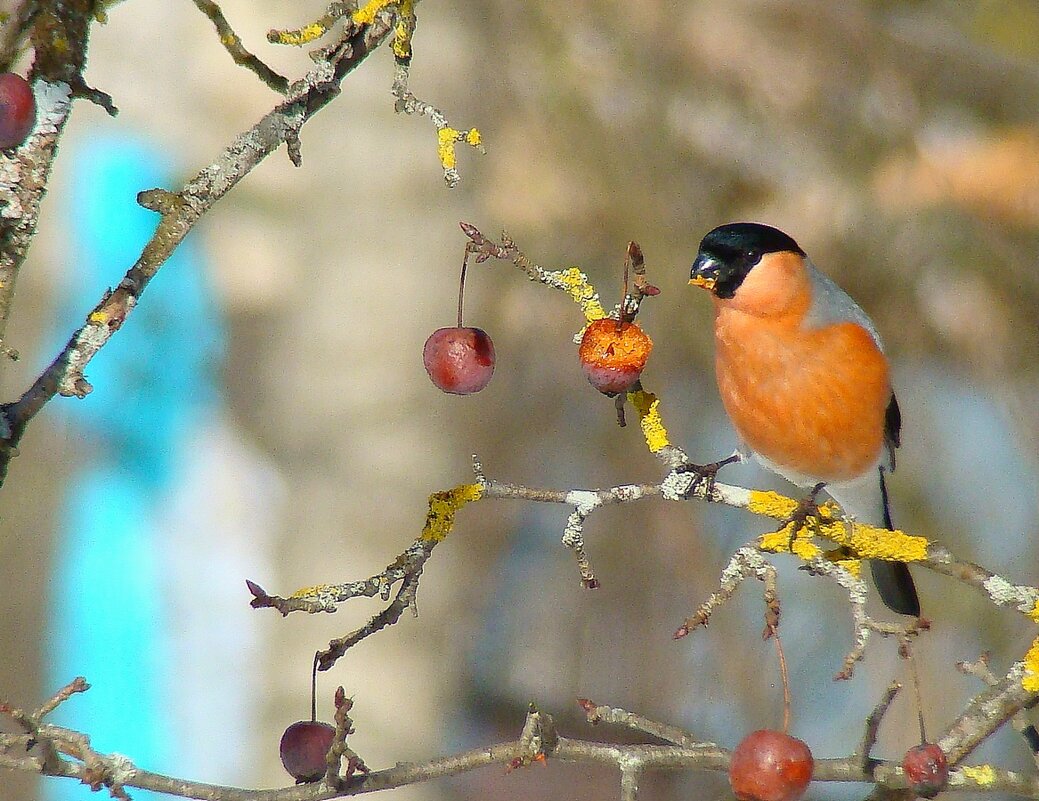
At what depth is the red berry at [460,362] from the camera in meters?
0.86

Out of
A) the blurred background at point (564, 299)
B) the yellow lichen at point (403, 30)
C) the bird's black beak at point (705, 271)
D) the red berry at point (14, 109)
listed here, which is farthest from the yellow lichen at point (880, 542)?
the blurred background at point (564, 299)

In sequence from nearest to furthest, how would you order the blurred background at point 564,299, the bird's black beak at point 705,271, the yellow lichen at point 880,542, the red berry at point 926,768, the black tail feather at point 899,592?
the red berry at point 926,768, the yellow lichen at point 880,542, the bird's black beak at point 705,271, the black tail feather at point 899,592, the blurred background at point 564,299

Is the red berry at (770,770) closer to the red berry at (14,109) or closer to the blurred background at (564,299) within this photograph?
the red berry at (14,109)

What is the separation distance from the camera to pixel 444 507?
0.81 meters

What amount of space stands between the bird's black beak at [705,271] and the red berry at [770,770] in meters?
0.52

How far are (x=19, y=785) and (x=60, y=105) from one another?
2833 millimetres

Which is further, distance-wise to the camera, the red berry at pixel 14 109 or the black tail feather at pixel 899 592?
the black tail feather at pixel 899 592

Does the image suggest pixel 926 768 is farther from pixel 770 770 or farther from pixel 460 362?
pixel 460 362

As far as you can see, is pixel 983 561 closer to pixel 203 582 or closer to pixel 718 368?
pixel 718 368

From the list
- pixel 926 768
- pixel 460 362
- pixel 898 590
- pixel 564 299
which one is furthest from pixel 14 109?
pixel 564 299

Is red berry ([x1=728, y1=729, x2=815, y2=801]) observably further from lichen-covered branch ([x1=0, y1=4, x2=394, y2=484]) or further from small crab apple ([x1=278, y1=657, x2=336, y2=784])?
lichen-covered branch ([x1=0, y1=4, x2=394, y2=484])

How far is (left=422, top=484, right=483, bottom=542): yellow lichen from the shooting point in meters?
0.80

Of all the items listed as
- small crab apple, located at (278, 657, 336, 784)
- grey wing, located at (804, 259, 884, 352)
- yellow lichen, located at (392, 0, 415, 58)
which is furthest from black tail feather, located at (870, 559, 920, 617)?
yellow lichen, located at (392, 0, 415, 58)

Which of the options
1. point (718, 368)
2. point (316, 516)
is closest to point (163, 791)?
point (718, 368)
